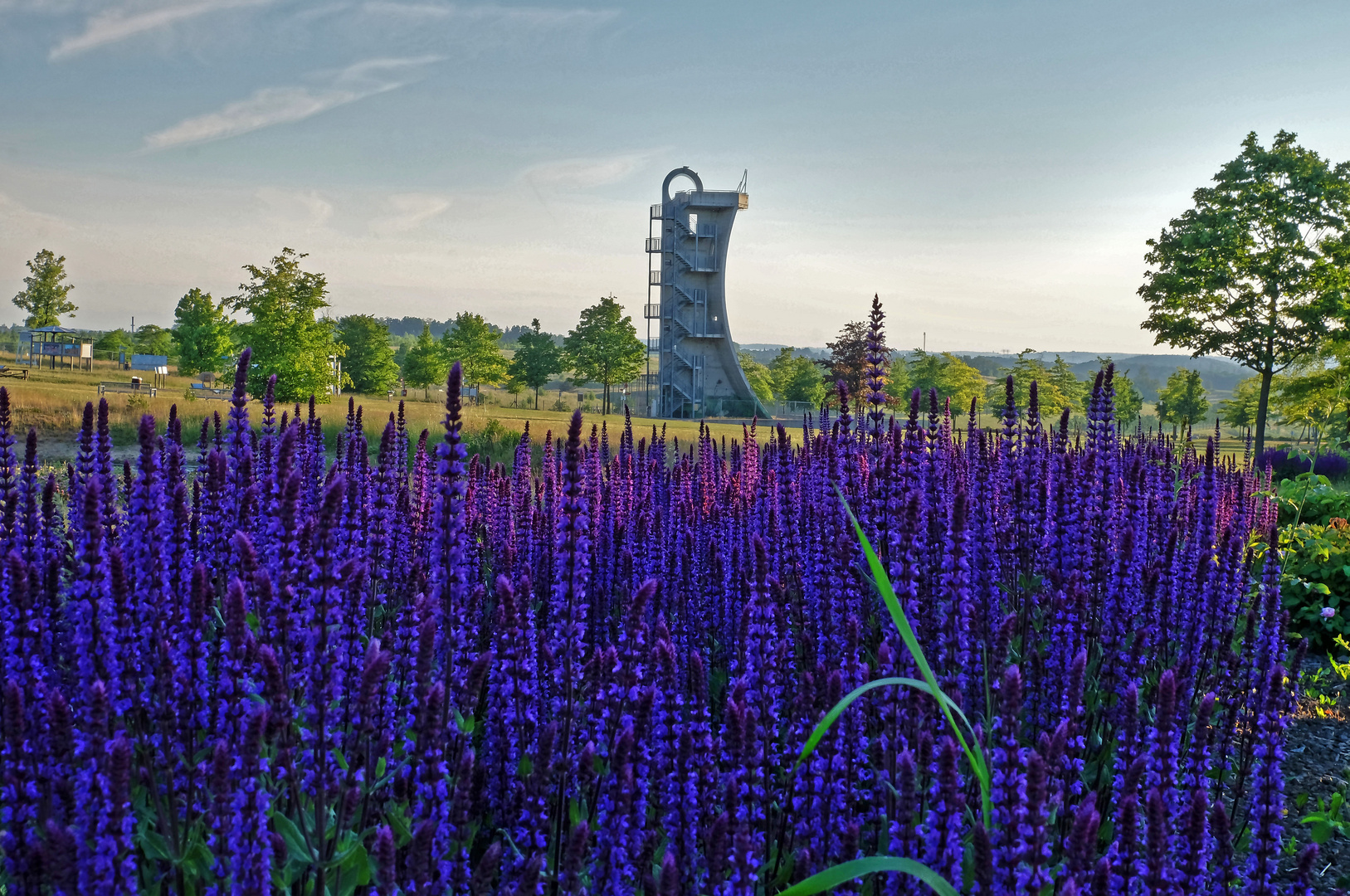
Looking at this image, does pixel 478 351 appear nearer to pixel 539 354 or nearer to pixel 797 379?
pixel 539 354

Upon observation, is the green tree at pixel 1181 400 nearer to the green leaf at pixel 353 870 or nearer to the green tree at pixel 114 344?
the green leaf at pixel 353 870

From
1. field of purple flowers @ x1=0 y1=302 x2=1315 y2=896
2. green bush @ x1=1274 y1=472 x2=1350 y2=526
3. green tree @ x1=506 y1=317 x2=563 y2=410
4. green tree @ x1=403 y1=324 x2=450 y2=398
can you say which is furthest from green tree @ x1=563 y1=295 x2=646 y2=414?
field of purple flowers @ x1=0 y1=302 x2=1315 y2=896

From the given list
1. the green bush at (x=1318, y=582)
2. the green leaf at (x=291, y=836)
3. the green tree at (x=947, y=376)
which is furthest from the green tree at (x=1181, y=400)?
the green leaf at (x=291, y=836)

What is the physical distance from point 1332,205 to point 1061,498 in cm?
4326

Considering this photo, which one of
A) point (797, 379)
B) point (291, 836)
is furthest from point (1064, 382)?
point (291, 836)

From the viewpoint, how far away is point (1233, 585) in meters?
6.41

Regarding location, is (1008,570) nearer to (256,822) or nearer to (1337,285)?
(256,822)

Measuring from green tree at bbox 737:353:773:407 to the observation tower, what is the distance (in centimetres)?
2078

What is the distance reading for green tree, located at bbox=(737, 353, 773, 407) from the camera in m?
92.3

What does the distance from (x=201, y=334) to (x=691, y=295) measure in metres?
44.9

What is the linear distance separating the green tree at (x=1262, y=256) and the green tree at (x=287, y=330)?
38.8m

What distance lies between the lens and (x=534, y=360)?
8525 centimetres

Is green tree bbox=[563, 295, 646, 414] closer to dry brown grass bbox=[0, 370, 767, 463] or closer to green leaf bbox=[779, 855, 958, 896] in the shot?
dry brown grass bbox=[0, 370, 767, 463]

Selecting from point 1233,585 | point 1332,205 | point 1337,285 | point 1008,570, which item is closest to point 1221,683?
point 1233,585
